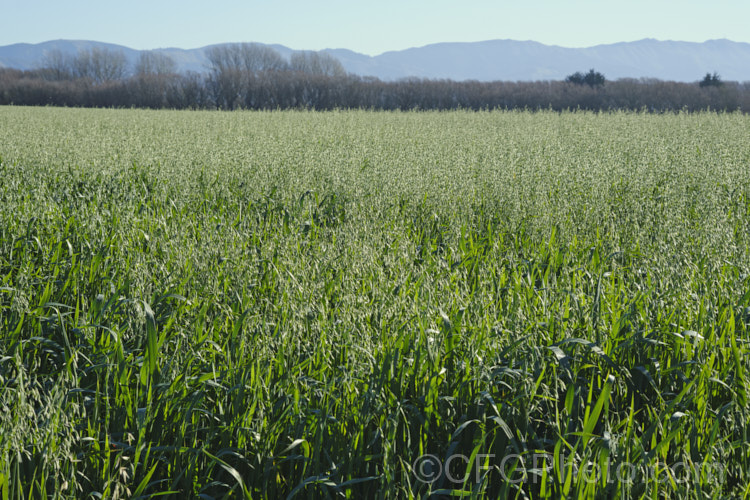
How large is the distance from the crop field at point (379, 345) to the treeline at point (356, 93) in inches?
1146

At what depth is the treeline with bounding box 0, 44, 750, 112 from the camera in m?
33.8

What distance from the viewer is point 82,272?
12.5 ft

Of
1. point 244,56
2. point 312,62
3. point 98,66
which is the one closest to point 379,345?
point 312,62

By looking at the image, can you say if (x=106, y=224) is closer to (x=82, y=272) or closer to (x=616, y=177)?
(x=82, y=272)

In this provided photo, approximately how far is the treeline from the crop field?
2910 cm

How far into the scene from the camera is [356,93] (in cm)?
4131

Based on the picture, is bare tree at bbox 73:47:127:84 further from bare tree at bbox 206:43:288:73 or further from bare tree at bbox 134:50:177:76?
bare tree at bbox 206:43:288:73

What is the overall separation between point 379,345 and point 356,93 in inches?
1599

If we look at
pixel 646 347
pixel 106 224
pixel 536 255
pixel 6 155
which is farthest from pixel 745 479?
pixel 6 155

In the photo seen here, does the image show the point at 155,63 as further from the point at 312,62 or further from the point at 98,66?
the point at 312,62

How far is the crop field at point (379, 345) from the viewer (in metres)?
1.96

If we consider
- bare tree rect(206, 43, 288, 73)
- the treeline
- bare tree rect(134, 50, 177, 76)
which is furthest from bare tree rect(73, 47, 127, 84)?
the treeline

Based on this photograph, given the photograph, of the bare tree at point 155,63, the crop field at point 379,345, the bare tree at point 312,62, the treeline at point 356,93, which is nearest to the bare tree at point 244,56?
the bare tree at point 312,62

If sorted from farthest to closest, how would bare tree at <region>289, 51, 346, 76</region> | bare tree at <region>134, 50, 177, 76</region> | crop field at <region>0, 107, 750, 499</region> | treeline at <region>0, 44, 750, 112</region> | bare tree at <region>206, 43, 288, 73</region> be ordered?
bare tree at <region>134, 50, 177, 76</region> < bare tree at <region>206, 43, 288, 73</region> < bare tree at <region>289, 51, 346, 76</region> < treeline at <region>0, 44, 750, 112</region> < crop field at <region>0, 107, 750, 499</region>
